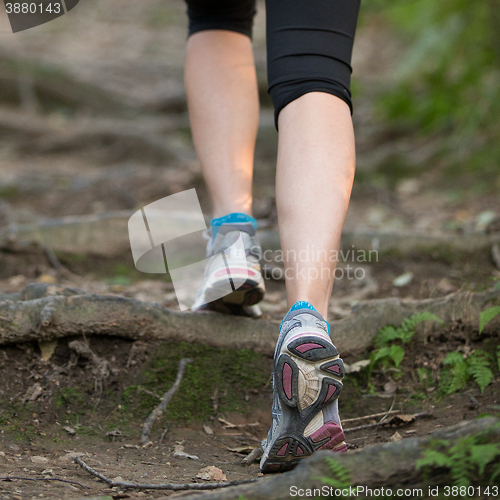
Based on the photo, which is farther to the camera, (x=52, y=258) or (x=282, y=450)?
(x=52, y=258)

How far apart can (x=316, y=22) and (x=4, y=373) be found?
4.67ft

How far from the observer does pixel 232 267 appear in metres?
1.71

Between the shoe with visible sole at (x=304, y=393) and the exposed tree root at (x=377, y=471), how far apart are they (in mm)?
256

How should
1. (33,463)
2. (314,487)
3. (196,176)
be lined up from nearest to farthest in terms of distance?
1. (314,487)
2. (33,463)
3. (196,176)

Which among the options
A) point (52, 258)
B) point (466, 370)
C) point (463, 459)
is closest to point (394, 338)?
point (466, 370)

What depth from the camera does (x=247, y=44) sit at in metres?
1.99

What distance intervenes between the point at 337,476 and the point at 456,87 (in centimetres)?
496

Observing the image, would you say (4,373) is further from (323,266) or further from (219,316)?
(323,266)

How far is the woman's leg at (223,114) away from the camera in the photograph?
1878mm

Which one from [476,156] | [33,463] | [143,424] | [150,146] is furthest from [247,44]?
[150,146]

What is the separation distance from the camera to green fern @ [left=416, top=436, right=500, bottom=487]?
0.95m

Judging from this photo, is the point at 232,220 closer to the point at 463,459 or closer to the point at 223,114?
the point at 223,114

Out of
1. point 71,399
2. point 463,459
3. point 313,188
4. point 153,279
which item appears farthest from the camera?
point 153,279

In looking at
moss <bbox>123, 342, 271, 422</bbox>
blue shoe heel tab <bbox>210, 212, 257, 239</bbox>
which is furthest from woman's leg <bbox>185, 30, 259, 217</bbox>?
moss <bbox>123, 342, 271, 422</bbox>
